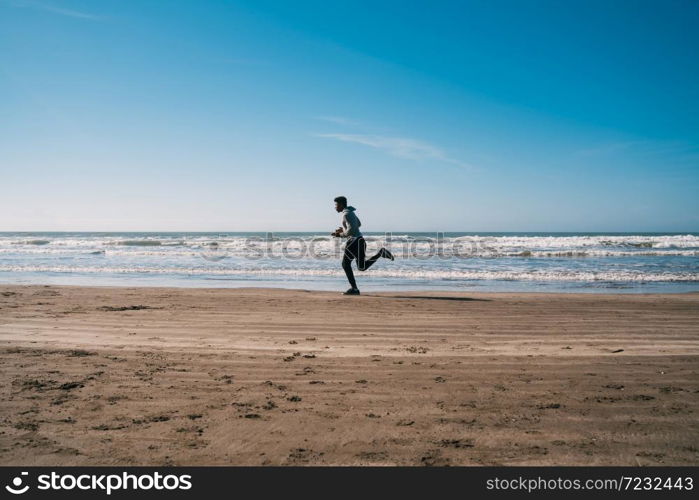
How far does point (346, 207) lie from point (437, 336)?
17.0ft

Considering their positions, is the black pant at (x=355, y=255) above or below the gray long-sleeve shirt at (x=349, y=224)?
below

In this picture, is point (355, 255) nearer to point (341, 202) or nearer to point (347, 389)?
point (341, 202)

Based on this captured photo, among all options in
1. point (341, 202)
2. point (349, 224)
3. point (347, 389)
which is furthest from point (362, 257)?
point (347, 389)

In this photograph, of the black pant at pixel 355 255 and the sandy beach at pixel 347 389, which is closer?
A: the sandy beach at pixel 347 389

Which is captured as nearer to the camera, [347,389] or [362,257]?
[347,389]

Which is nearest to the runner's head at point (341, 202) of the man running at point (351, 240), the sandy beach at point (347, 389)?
the man running at point (351, 240)

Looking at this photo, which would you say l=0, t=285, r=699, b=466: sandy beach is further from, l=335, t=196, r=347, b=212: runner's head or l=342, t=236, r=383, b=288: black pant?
l=335, t=196, r=347, b=212: runner's head

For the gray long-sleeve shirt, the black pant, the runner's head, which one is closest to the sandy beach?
the black pant

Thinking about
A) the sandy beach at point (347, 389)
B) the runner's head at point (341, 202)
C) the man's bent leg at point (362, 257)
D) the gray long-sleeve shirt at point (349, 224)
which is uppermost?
the runner's head at point (341, 202)

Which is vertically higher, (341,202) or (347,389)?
(341,202)

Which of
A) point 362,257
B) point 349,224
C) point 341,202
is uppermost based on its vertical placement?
point 341,202

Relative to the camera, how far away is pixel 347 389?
3.89 m

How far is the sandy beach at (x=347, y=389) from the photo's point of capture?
9.16 feet

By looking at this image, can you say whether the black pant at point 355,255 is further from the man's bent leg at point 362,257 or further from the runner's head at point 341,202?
the runner's head at point 341,202
